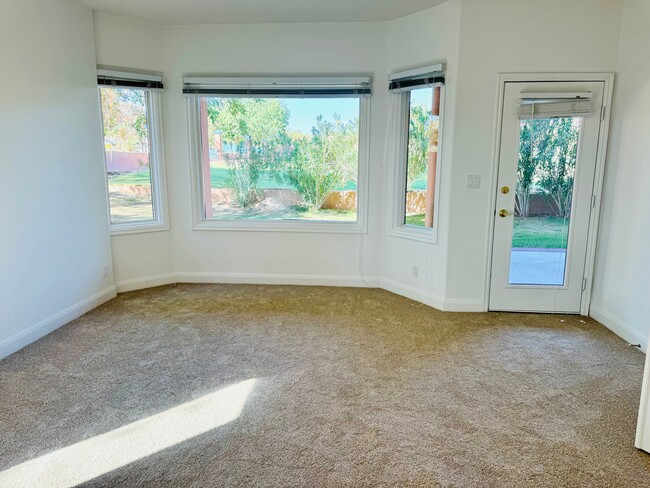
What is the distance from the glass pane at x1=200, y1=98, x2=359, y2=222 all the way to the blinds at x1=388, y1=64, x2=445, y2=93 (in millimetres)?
478

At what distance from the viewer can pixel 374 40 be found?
427cm

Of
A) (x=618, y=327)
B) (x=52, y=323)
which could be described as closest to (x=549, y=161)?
(x=618, y=327)

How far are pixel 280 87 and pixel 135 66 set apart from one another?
1457 millimetres

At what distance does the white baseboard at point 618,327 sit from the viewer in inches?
125

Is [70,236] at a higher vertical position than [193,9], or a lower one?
lower

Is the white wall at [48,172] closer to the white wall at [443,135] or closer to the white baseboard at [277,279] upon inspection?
the white baseboard at [277,279]

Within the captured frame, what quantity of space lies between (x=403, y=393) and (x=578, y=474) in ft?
3.10

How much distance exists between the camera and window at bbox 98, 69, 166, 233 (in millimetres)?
4254

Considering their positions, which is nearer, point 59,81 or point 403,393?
point 403,393

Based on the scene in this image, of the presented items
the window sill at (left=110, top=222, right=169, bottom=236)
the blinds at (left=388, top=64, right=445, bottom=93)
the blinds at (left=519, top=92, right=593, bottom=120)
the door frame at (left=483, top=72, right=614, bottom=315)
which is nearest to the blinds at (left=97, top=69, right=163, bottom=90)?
the window sill at (left=110, top=222, right=169, bottom=236)

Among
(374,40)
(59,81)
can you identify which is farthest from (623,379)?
(59,81)

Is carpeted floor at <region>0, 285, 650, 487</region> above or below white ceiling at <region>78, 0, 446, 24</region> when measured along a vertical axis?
below

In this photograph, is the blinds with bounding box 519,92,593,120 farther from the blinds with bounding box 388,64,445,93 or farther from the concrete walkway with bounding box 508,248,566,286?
the concrete walkway with bounding box 508,248,566,286

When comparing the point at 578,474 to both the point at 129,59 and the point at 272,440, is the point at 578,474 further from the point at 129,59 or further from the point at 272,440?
the point at 129,59
